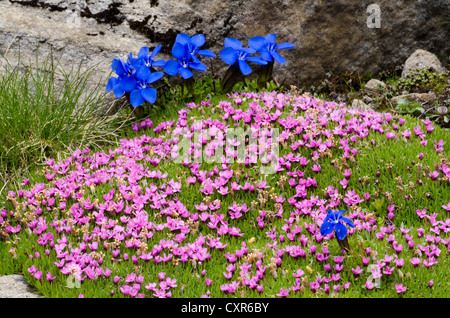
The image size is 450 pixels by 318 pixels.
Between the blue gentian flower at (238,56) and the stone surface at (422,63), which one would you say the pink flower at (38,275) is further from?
the stone surface at (422,63)

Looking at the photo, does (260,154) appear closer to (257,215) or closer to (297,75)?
(257,215)

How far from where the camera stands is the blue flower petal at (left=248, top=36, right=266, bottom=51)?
6.85 m

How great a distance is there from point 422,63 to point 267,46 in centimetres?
242

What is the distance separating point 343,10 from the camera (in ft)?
24.9

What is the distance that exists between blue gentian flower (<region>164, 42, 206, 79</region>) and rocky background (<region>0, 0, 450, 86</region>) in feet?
2.79

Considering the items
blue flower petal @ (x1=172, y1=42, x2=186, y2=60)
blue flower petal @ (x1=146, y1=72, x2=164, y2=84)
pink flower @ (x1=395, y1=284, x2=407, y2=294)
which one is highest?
blue flower petal @ (x1=172, y1=42, x2=186, y2=60)

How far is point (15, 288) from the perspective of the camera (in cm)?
393

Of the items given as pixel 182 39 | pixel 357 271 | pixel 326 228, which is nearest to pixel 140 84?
pixel 182 39

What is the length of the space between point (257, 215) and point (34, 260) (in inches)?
77.6

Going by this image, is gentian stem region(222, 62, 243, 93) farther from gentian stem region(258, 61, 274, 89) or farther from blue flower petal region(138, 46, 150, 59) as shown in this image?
blue flower petal region(138, 46, 150, 59)

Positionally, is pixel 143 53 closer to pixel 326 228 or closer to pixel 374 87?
pixel 374 87

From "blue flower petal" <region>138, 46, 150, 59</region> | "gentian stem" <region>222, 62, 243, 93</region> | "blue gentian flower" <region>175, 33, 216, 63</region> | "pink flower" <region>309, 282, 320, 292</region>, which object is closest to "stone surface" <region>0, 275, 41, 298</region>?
"pink flower" <region>309, 282, 320, 292</region>

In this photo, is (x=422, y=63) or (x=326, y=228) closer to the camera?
(x=326, y=228)
